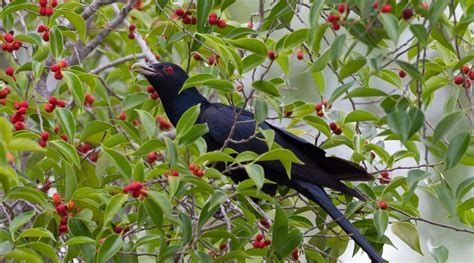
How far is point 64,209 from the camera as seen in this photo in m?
3.67

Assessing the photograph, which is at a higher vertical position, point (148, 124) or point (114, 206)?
point (148, 124)

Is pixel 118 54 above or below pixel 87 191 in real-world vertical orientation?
below

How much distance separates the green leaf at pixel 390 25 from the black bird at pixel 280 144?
134cm

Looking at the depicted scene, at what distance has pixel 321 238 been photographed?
4.41 m

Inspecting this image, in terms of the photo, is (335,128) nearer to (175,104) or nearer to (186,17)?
(186,17)

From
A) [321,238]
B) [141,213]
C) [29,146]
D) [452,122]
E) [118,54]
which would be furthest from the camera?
[118,54]

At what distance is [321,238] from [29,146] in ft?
6.86

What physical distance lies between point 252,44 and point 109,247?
3.44 ft

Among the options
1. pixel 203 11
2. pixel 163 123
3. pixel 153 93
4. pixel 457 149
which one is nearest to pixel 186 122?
pixel 203 11

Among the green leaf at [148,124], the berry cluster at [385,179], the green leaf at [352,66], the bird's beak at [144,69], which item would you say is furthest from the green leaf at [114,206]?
the bird's beak at [144,69]

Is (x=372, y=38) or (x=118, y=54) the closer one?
(x=372, y=38)

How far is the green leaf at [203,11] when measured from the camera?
4.11 m

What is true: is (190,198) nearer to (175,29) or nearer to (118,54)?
(175,29)

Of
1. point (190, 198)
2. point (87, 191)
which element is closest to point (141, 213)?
point (87, 191)
